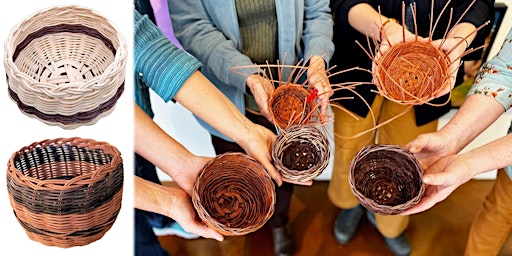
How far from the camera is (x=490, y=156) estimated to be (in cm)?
75

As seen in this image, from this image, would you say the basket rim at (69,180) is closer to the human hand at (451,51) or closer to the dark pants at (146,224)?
the dark pants at (146,224)

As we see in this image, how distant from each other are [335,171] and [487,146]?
37 cm

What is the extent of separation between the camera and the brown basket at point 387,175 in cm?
77

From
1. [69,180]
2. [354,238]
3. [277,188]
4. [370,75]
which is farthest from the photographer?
[354,238]

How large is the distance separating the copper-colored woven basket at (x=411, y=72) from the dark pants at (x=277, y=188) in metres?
0.19

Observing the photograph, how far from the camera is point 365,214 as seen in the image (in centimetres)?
119

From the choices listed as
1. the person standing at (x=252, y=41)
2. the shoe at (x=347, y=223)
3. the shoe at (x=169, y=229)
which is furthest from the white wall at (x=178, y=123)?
the shoe at (x=347, y=223)

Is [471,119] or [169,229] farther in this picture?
[169,229]

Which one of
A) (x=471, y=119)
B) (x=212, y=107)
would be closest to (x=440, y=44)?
(x=471, y=119)

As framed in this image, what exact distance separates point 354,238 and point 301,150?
0.44 m

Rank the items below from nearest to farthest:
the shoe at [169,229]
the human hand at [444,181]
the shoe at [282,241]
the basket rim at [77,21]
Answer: the basket rim at [77,21] < the human hand at [444,181] < the shoe at [169,229] < the shoe at [282,241]

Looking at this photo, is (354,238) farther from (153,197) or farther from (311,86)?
(153,197)

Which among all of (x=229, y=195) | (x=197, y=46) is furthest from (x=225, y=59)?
(x=229, y=195)

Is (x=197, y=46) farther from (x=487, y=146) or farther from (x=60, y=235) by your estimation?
(x=487, y=146)
